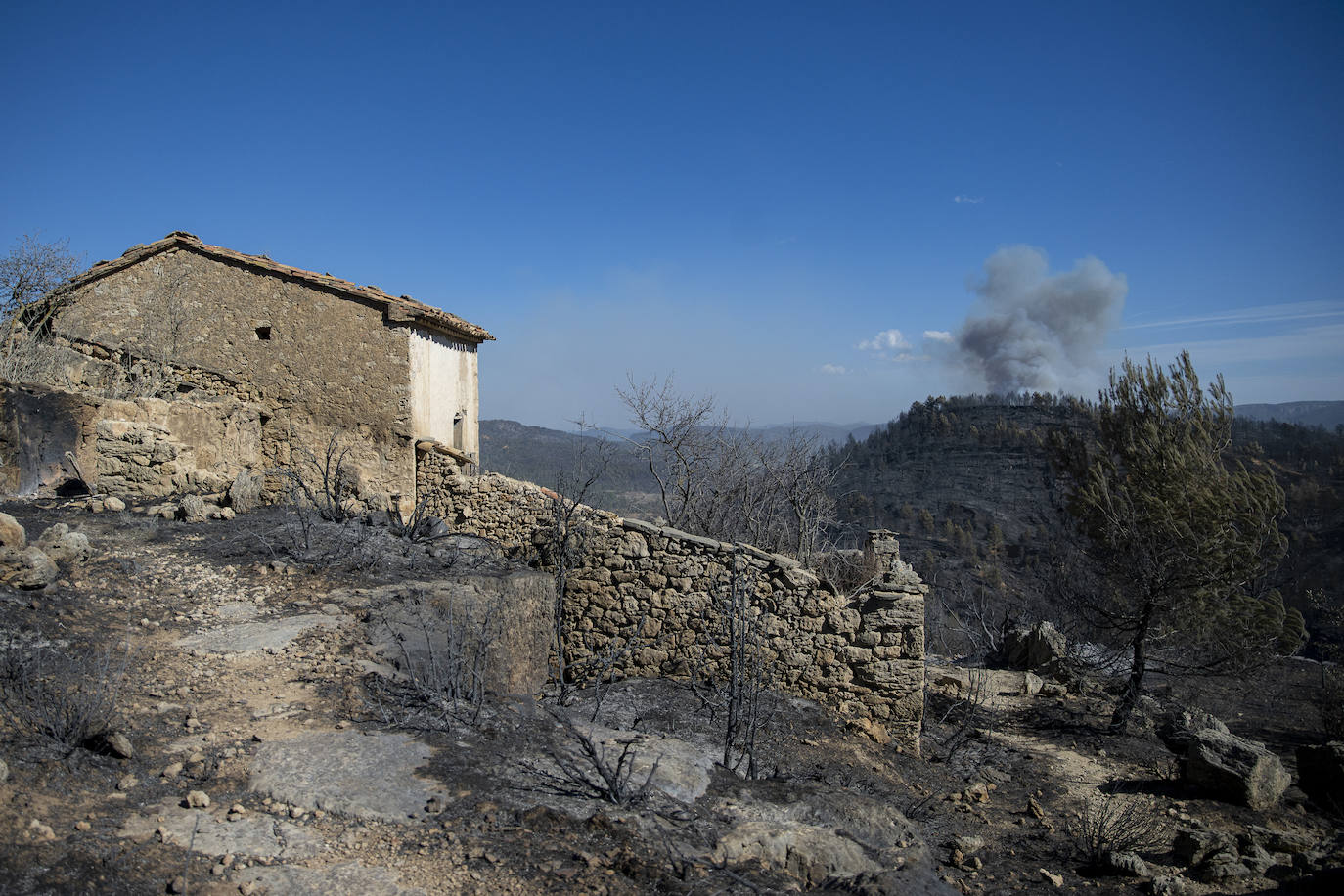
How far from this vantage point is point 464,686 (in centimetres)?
567

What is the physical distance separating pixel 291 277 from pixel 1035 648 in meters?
13.1

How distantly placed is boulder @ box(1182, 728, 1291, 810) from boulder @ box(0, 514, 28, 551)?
1127cm

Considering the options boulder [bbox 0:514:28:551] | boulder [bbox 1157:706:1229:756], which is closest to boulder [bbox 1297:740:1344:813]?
boulder [bbox 1157:706:1229:756]

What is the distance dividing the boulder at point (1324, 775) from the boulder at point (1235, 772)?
40cm

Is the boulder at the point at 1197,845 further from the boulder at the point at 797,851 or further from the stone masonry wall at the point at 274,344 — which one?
the stone masonry wall at the point at 274,344

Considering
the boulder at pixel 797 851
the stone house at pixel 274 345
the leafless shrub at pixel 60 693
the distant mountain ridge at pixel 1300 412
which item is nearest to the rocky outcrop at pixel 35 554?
the leafless shrub at pixel 60 693

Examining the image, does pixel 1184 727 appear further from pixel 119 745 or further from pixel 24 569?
pixel 24 569

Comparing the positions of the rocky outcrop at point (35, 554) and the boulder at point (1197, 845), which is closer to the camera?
the rocky outcrop at point (35, 554)

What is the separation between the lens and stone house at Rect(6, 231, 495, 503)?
1041cm


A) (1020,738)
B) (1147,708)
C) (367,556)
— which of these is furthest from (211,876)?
(1147,708)

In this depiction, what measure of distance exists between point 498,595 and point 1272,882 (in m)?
6.60

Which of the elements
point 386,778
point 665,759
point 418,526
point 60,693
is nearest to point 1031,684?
point 665,759

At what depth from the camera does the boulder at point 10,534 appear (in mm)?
5926

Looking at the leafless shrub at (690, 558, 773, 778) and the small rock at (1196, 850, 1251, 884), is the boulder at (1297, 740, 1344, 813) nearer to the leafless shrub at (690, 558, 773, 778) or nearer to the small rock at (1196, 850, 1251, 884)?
the small rock at (1196, 850, 1251, 884)
